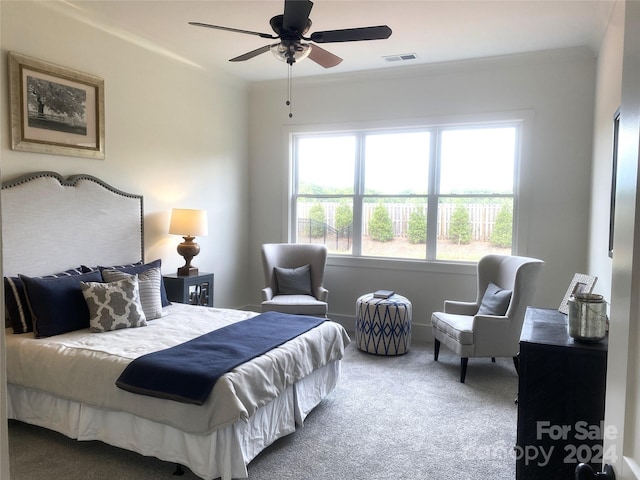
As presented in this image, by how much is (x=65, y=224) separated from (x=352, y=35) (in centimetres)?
262

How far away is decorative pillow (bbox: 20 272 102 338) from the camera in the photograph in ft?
10.1

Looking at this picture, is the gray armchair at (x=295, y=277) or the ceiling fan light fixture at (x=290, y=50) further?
the gray armchair at (x=295, y=277)

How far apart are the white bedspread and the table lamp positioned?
1325 mm

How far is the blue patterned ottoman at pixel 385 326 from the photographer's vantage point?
15.0ft

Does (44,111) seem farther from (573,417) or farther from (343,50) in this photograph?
(573,417)

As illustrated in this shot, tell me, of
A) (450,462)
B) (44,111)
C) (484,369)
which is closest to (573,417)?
(450,462)

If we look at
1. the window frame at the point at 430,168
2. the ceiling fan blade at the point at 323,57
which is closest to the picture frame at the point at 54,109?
the ceiling fan blade at the point at 323,57

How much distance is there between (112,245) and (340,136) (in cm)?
294

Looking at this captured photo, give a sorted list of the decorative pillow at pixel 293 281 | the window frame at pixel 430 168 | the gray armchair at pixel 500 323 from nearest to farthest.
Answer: the gray armchair at pixel 500 323, the window frame at pixel 430 168, the decorative pillow at pixel 293 281

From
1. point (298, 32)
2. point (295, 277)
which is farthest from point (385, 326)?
point (298, 32)

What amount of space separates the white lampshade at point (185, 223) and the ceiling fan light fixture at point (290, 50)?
2.05 meters

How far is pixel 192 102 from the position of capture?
16.7 feet

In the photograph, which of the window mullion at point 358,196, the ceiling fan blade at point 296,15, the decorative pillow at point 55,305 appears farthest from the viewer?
the window mullion at point 358,196

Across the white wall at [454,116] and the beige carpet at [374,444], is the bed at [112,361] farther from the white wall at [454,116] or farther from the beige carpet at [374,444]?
the white wall at [454,116]
